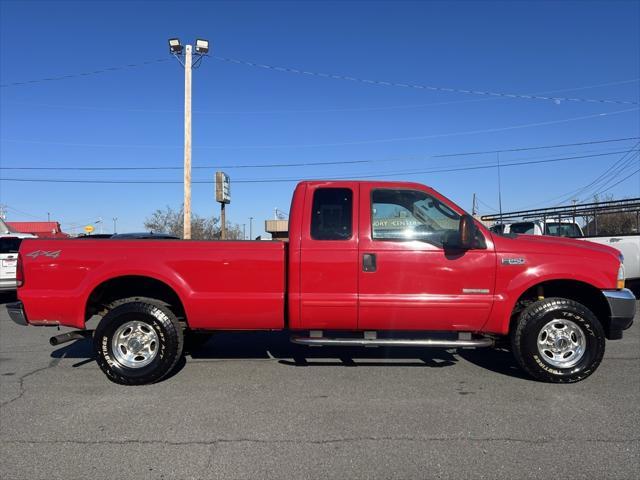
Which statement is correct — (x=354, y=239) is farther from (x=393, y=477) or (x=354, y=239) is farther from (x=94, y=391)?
(x=94, y=391)

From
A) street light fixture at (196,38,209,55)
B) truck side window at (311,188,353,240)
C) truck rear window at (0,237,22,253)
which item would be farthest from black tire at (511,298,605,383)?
street light fixture at (196,38,209,55)

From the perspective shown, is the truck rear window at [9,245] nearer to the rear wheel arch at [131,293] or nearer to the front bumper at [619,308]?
the rear wheel arch at [131,293]

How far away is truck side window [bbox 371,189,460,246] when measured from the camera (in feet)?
16.2

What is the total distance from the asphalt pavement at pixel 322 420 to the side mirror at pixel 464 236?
146 cm

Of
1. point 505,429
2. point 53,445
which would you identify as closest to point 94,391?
point 53,445

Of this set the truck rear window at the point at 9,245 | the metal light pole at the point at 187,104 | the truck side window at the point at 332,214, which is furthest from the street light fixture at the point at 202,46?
the truck side window at the point at 332,214

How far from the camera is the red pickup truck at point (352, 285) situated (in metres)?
4.87

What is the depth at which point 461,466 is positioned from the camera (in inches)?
126

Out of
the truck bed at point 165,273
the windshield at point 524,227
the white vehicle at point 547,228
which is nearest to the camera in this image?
the truck bed at point 165,273

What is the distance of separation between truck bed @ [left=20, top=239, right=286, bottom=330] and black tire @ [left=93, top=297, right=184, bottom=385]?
28 cm

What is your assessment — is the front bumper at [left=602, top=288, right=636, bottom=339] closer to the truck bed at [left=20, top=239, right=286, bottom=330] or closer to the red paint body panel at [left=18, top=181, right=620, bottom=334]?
the red paint body panel at [left=18, top=181, right=620, bottom=334]

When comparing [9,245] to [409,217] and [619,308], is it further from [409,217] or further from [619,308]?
[619,308]

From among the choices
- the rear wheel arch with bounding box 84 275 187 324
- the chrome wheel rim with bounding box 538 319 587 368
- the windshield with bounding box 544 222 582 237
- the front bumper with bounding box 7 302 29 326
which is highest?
the windshield with bounding box 544 222 582 237

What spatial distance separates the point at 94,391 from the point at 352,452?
289 cm
